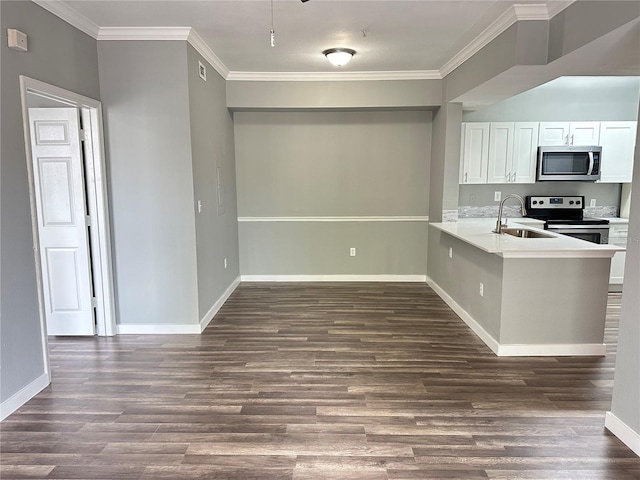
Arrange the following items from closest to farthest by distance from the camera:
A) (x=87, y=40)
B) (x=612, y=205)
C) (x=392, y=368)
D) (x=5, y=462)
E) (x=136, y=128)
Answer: (x=5, y=462)
(x=392, y=368)
(x=87, y=40)
(x=136, y=128)
(x=612, y=205)

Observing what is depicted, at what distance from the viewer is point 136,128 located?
384 cm

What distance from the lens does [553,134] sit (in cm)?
545

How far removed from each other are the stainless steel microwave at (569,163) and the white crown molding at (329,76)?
5.78 feet

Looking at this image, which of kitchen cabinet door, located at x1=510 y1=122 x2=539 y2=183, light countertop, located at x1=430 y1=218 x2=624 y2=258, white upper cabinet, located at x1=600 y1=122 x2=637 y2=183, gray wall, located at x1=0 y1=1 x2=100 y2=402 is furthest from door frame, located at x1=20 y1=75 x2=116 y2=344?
white upper cabinet, located at x1=600 y1=122 x2=637 y2=183

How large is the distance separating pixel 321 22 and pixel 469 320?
3126 mm

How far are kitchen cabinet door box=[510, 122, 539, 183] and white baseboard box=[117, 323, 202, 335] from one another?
4.38 meters

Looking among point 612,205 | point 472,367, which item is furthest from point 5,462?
point 612,205

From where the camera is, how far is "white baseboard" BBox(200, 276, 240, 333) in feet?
13.9

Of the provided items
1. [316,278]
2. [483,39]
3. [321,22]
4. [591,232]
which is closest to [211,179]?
[321,22]

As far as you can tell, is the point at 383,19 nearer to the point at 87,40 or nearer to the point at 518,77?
the point at 518,77

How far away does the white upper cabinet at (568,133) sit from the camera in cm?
543

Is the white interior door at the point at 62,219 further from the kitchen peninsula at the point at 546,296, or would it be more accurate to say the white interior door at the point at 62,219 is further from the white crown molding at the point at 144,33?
the kitchen peninsula at the point at 546,296

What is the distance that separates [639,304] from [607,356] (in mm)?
1522

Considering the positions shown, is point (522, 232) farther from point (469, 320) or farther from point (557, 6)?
point (557, 6)
